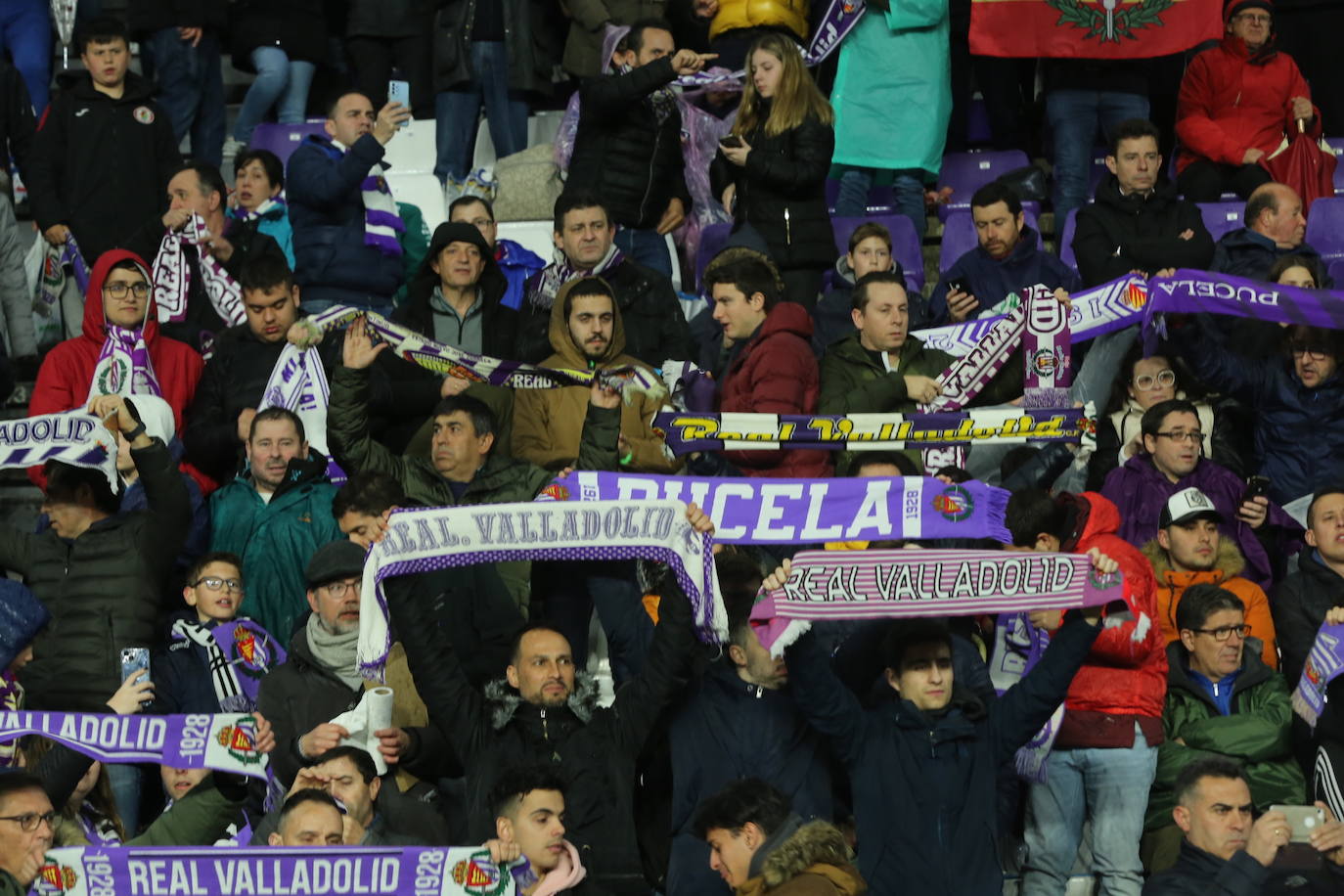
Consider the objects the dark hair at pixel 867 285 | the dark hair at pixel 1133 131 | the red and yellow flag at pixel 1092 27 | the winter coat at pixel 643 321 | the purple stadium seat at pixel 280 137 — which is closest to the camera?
the dark hair at pixel 867 285

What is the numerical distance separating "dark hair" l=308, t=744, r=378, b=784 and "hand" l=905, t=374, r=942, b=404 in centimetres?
298

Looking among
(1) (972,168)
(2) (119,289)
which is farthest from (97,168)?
(1) (972,168)

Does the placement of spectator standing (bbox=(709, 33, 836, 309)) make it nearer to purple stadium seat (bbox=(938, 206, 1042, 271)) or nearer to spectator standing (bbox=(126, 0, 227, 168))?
purple stadium seat (bbox=(938, 206, 1042, 271))

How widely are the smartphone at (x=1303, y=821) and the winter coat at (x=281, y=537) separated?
3692 mm

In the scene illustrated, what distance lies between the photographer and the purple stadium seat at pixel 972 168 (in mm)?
13266

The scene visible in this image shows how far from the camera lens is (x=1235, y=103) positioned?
504 inches

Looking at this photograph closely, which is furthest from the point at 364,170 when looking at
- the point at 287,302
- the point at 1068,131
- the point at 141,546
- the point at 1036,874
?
the point at 1036,874

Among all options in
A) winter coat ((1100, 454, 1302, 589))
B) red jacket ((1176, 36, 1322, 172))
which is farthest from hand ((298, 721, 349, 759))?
red jacket ((1176, 36, 1322, 172))

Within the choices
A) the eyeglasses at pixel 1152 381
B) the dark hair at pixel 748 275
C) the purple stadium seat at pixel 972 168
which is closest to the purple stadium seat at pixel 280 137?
the purple stadium seat at pixel 972 168

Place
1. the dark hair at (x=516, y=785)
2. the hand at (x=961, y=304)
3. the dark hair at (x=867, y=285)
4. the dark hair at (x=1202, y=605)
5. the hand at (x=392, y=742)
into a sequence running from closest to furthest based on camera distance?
the dark hair at (x=516, y=785)
the hand at (x=392, y=742)
the dark hair at (x=1202, y=605)
the dark hair at (x=867, y=285)
the hand at (x=961, y=304)

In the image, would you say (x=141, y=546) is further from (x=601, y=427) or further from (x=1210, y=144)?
(x=1210, y=144)

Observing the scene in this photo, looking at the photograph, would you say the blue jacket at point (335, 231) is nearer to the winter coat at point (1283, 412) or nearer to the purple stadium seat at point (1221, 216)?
the winter coat at point (1283, 412)

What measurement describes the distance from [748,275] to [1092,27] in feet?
12.3

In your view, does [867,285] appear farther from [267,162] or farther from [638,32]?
[267,162]
